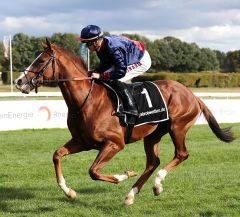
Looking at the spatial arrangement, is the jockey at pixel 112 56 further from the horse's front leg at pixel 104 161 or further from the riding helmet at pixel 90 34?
the horse's front leg at pixel 104 161

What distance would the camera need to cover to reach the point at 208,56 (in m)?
79.1

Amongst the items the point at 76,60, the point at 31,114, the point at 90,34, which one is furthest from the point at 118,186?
the point at 31,114

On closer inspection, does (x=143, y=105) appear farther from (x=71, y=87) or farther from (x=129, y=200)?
(x=129, y=200)

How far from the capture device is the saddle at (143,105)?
18.9ft

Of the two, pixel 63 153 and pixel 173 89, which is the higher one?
pixel 173 89

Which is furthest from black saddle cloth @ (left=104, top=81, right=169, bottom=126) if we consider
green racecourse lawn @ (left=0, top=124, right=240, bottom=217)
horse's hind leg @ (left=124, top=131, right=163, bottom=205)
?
green racecourse lawn @ (left=0, top=124, right=240, bottom=217)

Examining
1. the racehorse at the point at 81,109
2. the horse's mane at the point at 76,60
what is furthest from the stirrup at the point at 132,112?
the horse's mane at the point at 76,60

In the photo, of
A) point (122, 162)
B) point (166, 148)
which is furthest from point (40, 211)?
point (166, 148)

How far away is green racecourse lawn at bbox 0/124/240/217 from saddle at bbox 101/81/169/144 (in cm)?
90

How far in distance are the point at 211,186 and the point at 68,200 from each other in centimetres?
200

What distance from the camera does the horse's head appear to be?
527 cm

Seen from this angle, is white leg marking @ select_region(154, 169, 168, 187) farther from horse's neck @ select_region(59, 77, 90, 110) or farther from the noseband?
the noseband

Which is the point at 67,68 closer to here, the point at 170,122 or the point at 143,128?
the point at 143,128

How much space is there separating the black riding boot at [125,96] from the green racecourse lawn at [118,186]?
42.9 inches
